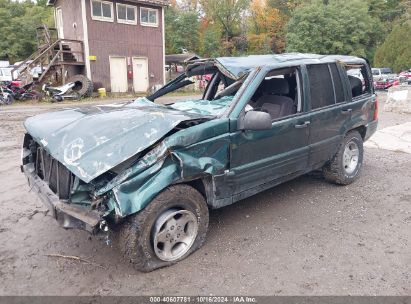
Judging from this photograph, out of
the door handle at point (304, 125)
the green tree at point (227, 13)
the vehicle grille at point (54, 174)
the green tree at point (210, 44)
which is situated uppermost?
the green tree at point (227, 13)

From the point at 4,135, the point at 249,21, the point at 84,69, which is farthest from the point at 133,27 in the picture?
the point at 249,21

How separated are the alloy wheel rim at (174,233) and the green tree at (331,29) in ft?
136

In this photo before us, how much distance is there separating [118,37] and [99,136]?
21.3 meters

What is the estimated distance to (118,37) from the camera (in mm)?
22656

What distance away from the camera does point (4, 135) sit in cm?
934

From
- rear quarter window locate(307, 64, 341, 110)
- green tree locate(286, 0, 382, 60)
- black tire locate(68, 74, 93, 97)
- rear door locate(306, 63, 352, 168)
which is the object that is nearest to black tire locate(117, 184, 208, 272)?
rear door locate(306, 63, 352, 168)

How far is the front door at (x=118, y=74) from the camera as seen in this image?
75.1ft

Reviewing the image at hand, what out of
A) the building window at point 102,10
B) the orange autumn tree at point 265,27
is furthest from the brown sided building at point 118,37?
the orange autumn tree at point 265,27

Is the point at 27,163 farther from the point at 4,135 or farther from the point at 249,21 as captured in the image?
the point at 249,21

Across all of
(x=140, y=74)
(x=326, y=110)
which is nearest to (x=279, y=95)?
(x=326, y=110)

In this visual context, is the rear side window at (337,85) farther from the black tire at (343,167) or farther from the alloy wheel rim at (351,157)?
the alloy wheel rim at (351,157)

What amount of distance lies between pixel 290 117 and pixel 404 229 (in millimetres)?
1799

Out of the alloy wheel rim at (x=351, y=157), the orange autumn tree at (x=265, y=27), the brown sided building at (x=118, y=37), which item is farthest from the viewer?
the orange autumn tree at (x=265, y=27)

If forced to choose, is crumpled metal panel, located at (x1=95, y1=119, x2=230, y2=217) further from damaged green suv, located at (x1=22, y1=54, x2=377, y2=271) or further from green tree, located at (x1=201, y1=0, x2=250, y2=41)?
green tree, located at (x1=201, y1=0, x2=250, y2=41)
